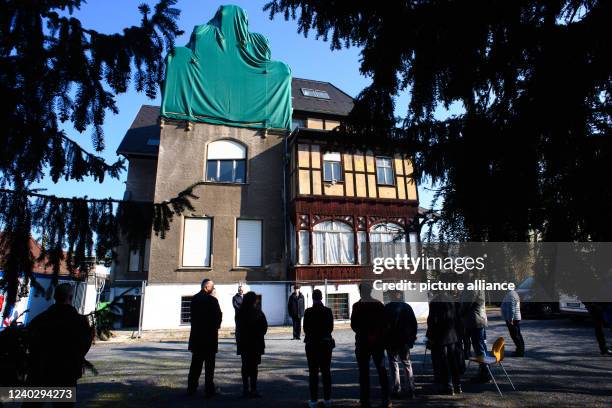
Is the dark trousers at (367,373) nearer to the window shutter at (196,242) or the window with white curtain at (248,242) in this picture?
the window with white curtain at (248,242)

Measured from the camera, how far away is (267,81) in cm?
2045

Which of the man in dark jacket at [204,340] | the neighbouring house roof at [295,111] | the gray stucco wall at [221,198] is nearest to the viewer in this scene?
the man in dark jacket at [204,340]

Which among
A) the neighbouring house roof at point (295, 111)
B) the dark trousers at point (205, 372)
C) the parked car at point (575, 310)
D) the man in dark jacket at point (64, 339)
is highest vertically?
the neighbouring house roof at point (295, 111)

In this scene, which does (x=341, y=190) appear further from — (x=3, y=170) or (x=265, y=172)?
(x=3, y=170)

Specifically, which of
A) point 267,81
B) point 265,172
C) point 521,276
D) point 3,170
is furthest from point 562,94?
point 267,81

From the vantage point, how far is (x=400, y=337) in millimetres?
5668

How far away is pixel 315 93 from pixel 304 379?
19716 mm

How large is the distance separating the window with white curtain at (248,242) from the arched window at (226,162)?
2.27m

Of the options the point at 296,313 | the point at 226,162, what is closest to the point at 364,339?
the point at 296,313

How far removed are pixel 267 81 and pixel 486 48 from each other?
18559 mm

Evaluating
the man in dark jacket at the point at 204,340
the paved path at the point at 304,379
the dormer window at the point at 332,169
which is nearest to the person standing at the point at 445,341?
the paved path at the point at 304,379

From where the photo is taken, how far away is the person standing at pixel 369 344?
5.01m

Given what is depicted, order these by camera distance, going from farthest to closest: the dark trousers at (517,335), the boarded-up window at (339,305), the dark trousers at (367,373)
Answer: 1. the boarded-up window at (339,305)
2. the dark trousers at (517,335)
3. the dark trousers at (367,373)

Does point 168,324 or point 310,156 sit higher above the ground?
point 310,156
